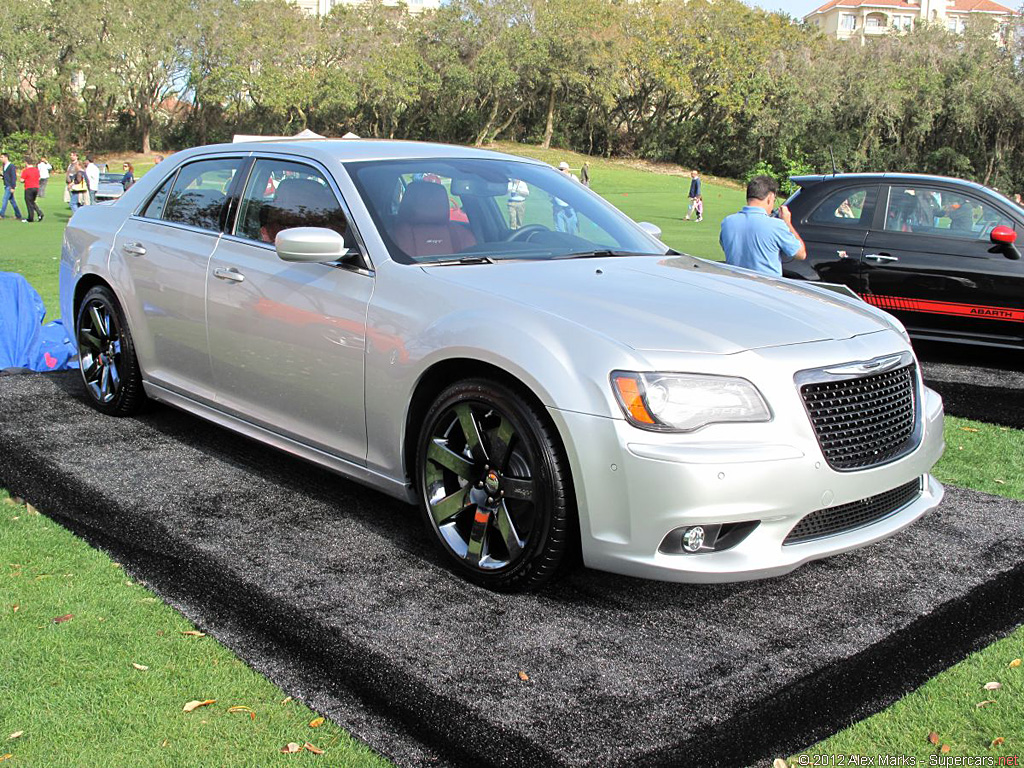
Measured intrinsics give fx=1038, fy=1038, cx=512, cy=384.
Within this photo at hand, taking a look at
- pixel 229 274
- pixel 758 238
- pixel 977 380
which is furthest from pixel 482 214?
pixel 977 380

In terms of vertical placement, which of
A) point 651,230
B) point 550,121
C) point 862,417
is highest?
point 550,121

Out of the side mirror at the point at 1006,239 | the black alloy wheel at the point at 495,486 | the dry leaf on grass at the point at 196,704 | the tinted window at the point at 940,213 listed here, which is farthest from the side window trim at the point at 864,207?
the dry leaf on grass at the point at 196,704

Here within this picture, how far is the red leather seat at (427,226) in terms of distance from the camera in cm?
442

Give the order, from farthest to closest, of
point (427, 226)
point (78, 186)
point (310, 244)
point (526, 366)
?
point (78, 186)
point (427, 226)
point (310, 244)
point (526, 366)

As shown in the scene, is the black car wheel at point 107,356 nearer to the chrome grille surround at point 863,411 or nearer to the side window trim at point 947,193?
the chrome grille surround at point 863,411

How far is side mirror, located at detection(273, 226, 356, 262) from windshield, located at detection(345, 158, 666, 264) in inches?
9.0

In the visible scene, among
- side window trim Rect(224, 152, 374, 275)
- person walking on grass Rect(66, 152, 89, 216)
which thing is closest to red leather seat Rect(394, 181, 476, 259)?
side window trim Rect(224, 152, 374, 275)

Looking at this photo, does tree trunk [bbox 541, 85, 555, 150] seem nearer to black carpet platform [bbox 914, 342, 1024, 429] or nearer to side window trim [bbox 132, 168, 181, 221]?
black carpet platform [bbox 914, 342, 1024, 429]

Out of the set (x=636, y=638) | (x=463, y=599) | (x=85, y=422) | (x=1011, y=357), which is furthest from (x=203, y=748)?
(x=1011, y=357)

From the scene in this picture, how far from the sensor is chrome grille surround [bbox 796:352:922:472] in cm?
360

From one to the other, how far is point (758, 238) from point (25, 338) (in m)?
5.53

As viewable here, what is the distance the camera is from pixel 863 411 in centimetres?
374

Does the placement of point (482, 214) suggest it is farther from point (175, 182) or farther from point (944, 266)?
point (944, 266)

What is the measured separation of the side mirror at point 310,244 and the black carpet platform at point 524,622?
121 centimetres
